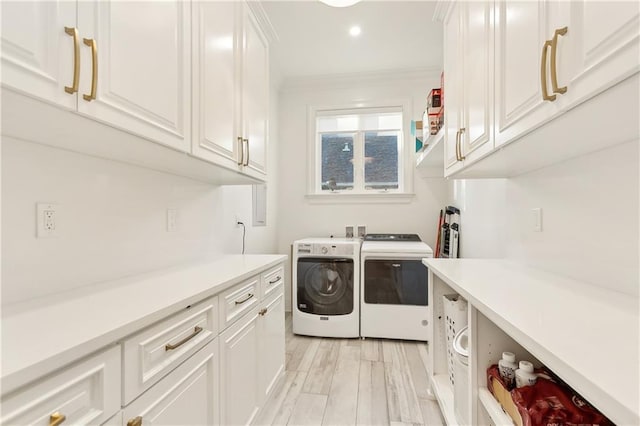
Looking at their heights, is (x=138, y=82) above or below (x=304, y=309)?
above

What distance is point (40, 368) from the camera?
50 centimetres

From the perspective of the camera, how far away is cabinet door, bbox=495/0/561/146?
0.85 m

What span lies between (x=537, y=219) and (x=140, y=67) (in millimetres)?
1848

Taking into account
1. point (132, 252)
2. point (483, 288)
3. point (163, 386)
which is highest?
point (132, 252)

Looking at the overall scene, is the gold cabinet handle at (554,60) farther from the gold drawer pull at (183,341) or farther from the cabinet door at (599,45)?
the gold drawer pull at (183,341)

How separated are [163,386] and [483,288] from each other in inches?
44.7

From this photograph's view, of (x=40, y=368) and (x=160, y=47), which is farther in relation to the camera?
(x=160, y=47)

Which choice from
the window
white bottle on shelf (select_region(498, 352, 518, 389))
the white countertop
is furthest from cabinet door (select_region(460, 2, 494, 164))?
the window

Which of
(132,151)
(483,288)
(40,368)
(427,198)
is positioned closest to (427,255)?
(427,198)

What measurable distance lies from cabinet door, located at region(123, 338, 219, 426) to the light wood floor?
61 centimetres

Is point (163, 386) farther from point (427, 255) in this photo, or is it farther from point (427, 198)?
point (427, 198)

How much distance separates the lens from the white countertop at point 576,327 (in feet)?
1.48

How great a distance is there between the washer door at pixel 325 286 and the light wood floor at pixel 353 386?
304 millimetres

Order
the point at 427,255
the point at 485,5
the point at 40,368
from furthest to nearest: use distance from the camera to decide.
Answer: the point at 427,255 → the point at 485,5 → the point at 40,368
